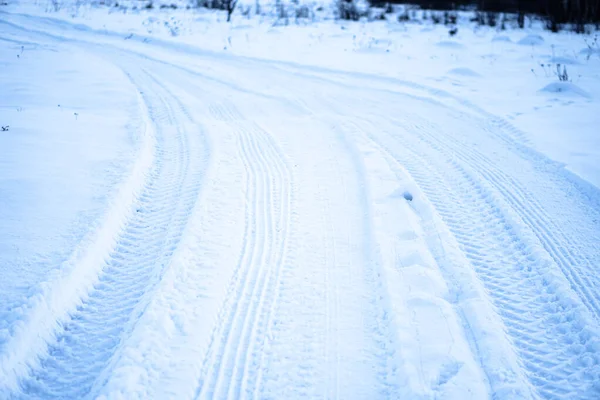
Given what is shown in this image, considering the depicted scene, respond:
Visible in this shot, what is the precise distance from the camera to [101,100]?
22.3 feet

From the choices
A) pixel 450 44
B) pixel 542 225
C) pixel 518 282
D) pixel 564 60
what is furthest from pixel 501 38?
pixel 518 282

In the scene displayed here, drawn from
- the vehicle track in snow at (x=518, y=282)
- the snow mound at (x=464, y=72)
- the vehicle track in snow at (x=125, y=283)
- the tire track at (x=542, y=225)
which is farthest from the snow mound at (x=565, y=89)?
the vehicle track in snow at (x=125, y=283)

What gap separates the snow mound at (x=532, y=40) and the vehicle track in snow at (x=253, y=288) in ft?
36.7

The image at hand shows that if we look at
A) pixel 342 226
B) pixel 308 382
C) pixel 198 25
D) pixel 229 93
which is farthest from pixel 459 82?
pixel 198 25

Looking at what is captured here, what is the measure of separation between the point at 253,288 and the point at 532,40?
1335cm

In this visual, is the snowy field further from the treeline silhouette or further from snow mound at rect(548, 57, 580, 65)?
the treeline silhouette

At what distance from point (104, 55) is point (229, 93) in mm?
4777

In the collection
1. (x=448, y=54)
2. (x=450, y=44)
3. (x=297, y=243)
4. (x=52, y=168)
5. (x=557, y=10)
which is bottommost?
(x=297, y=243)

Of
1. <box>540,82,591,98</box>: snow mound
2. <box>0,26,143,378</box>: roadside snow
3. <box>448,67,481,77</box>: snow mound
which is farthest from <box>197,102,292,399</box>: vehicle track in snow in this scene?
<box>448,67,481,77</box>: snow mound

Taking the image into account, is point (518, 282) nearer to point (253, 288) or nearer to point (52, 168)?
point (253, 288)

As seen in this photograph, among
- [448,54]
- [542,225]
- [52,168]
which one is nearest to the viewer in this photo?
[542,225]

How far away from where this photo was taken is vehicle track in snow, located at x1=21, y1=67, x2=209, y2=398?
2359mm

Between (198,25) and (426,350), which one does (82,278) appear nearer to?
(426,350)

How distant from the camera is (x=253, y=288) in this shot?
3.00m
